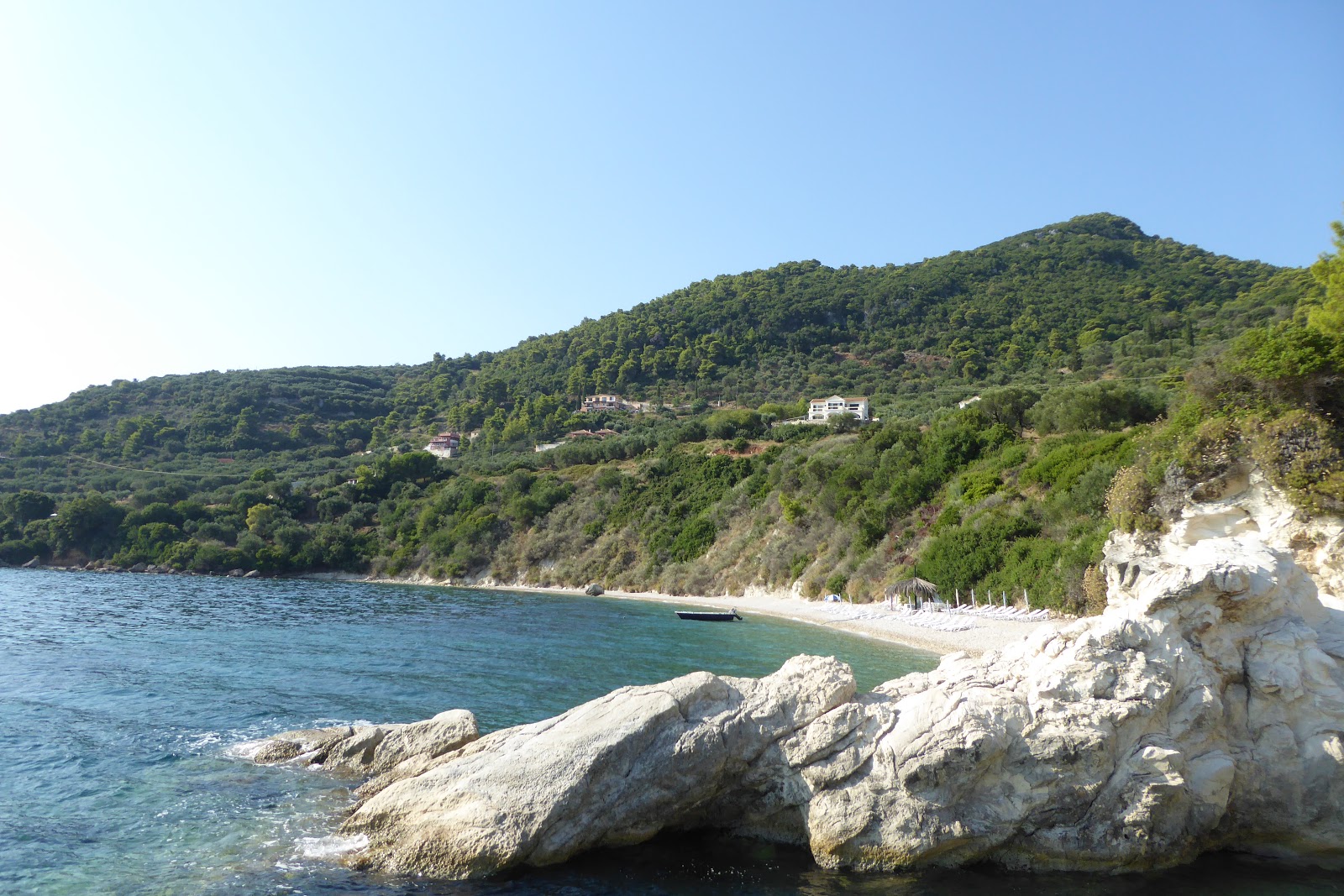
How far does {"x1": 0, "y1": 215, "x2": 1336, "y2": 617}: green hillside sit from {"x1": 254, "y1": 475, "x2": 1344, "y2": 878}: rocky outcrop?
779 centimetres

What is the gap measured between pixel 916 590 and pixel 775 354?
67.5 m

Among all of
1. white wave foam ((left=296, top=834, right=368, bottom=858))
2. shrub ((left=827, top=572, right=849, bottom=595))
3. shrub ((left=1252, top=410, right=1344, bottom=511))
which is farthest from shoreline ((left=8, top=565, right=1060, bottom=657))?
white wave foam ((left=296, top=834, right=368, bottom=858))

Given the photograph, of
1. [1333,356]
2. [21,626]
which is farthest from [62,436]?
[1333,356]

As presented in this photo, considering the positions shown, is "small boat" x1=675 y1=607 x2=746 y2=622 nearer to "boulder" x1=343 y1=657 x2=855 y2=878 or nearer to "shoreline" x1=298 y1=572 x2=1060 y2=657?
"shoreline" x1=298 y1=572 x2=1060 y2=657

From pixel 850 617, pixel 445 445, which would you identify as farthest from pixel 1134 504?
pixel 445 445

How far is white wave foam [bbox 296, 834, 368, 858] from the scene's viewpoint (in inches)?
311

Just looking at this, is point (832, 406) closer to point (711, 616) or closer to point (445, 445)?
point (711, 616)

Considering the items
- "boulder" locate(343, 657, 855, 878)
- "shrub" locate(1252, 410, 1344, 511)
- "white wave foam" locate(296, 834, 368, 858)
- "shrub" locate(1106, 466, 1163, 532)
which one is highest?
"shrub" locate(1252, 410, 1344, 511)

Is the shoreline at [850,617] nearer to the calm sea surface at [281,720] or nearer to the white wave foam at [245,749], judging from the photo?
the calm sea surface at [281,720]

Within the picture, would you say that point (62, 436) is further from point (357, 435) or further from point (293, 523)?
point (293, 523)

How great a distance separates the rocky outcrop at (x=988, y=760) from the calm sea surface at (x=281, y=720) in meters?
0.36

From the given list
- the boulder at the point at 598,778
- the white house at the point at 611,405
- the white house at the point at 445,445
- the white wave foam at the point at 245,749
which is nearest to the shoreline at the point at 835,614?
the boulder at the point at 598,778

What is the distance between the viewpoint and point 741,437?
6022cm

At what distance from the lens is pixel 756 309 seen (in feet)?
342
